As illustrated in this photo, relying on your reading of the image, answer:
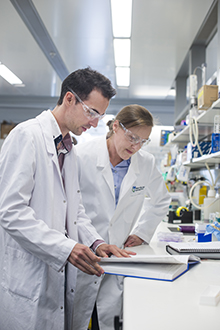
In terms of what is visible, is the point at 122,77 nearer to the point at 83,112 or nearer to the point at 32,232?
the point at 83,112

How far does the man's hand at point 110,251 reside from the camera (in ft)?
4.22

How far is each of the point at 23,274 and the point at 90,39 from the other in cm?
337

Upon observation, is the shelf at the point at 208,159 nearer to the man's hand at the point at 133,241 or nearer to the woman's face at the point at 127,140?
the woman's face at the point at 127,140

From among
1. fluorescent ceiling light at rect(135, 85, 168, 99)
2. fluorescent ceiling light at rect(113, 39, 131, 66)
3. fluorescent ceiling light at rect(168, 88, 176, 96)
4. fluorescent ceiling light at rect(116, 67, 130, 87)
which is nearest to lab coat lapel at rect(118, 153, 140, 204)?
fluorescent ceiling light at rect(113, 39, 131, 66)

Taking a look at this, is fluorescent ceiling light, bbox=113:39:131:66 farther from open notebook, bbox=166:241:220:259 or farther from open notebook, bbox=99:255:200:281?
open notebook, bbox=99:255:200:281

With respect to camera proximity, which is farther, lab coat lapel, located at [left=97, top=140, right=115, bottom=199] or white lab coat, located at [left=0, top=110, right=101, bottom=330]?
lab coat lapel, located at [left=97, top=140, right=115, bottom=199]

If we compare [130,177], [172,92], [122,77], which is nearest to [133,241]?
[130,177]

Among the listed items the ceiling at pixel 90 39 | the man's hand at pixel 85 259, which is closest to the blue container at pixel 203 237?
the man's hand at pixel 85 259

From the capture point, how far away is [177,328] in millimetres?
723

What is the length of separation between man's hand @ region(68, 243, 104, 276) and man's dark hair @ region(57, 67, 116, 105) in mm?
717

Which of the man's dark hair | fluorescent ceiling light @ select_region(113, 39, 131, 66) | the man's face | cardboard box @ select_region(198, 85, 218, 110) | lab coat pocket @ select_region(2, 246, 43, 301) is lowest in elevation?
lab coat pocket @ select_region(2, 246, 43, 301)

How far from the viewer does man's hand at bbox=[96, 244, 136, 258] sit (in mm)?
1286

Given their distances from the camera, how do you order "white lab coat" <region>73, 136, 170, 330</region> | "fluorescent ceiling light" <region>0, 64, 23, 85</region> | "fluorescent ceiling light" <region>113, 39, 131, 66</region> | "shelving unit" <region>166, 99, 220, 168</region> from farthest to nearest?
"fluorescent ceiling light" <region>0, 64, 23, 85</region>, "fluorescent ceiling light" <region>113, 39, 131, 66</region>, "shelving unit" <region>166, 99, 220, 168</region>, "white lab coat" <region>73, 136, 170, 330</region>

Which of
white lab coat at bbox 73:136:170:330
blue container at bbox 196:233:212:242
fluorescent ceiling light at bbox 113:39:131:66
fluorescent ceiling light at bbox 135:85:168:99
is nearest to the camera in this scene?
white lab coat at bbox 73:136:170:330
